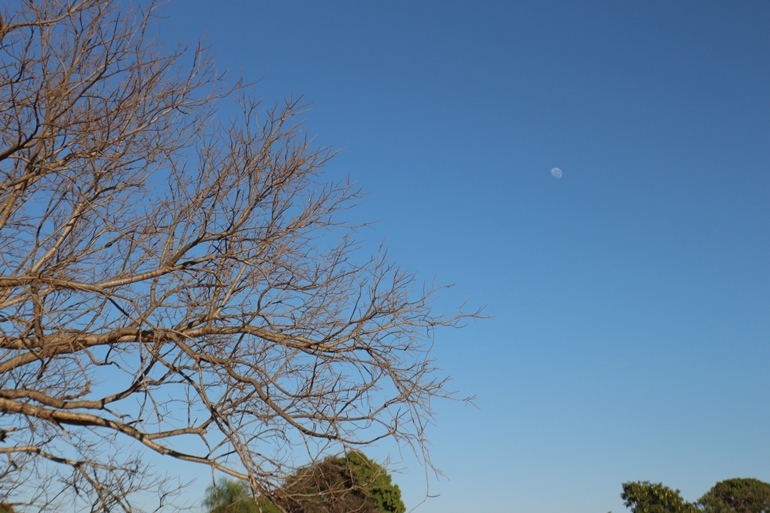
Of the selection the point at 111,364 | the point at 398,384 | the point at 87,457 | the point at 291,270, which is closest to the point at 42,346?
the point at 111,364

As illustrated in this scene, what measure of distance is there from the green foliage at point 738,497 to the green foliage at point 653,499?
6.57m

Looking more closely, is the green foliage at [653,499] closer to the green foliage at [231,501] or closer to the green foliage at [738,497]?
the green foliage at [738,497]

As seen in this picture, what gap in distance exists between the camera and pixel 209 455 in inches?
220

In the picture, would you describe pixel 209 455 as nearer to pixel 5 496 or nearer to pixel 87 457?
pixel 87 457

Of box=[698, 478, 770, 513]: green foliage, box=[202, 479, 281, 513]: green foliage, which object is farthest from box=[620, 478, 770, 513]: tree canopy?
box=[202, 479, 281, 513]: green foliage

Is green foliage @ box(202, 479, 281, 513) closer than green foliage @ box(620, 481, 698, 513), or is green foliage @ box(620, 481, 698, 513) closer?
green foliage @ box(202, 479, 281, 513)

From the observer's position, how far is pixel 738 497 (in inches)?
2361

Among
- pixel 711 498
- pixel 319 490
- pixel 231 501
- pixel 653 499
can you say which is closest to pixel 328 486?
pixel 319 490

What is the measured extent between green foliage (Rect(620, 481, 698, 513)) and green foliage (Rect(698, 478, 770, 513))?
21.6 ft

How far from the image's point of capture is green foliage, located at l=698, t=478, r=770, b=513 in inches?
2298

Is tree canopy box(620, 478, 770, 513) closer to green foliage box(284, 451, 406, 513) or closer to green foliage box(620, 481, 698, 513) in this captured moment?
green foliage box(620, 481, 698, 513)

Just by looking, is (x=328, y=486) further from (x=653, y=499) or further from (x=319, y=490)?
(x=653, y=499)

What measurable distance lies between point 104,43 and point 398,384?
11.7ft

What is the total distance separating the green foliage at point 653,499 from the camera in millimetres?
50938
